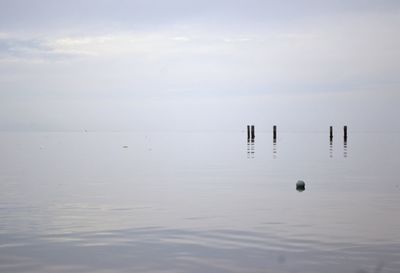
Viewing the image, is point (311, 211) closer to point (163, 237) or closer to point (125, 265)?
point (163, 237)

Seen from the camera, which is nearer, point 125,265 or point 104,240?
point 125,265

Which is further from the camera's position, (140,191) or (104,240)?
(140,191)

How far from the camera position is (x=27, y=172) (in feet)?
137

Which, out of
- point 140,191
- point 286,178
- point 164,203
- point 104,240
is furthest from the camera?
point 286,178

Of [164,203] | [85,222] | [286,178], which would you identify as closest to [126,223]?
[85,222]

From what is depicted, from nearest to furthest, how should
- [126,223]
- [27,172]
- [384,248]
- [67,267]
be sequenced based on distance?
[67,267], [384,248], [126,223], [27,172]

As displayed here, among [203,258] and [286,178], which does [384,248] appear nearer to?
[203,258]

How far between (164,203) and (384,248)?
11602 millimetres

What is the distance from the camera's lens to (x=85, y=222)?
63.7 ft

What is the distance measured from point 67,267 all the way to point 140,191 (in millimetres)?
16314

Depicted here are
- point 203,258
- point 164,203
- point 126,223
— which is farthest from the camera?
point 164,203

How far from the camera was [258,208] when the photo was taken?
75.9 ft

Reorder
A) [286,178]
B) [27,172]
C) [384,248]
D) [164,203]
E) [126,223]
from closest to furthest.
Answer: [384,248], [126,223], [164,203], [286,178], [27,172]

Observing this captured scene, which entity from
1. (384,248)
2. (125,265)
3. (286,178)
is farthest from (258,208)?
(286,178)
